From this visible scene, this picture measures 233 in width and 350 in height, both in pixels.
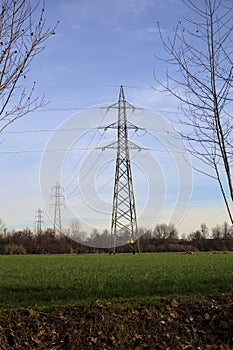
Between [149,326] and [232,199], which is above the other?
[232,199]

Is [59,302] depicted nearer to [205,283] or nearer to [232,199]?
[232,199]

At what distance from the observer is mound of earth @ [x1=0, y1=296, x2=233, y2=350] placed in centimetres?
830

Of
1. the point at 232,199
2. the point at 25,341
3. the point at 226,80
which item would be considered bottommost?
the point at 25,341

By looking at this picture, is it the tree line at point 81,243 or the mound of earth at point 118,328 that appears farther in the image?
the tree line at point 81,243

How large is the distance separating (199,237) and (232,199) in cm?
9129

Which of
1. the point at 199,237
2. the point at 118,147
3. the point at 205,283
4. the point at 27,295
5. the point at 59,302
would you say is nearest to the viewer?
the point at 59,302

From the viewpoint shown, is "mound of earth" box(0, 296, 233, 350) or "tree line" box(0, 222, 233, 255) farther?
"tree line" box(0, 222, 233, 255)

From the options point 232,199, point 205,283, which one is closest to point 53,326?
point 232,199

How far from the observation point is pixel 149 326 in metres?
8.74

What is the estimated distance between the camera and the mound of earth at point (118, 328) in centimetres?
830

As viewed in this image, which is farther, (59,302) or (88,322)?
(59,302)

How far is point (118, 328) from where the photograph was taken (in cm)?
858

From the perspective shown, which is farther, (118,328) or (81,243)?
(81,243)

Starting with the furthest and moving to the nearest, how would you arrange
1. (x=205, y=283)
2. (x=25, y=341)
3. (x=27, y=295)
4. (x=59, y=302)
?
(x=205, y=283)
(x=27, y=295)
(x=59, y=302)
(x=25, y=341)
